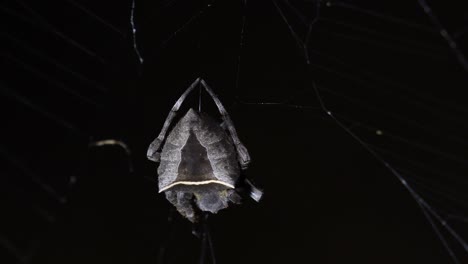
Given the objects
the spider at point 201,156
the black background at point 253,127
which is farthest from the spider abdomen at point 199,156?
the black background at point 253,127

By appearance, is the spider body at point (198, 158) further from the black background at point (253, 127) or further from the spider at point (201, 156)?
the black background at point (253, 127)

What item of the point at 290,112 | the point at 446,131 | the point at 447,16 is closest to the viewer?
the point at 447,16

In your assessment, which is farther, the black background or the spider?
the black background

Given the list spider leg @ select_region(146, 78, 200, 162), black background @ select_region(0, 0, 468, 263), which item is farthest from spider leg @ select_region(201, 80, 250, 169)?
black background @ select_region(0, 0, 468, 263)

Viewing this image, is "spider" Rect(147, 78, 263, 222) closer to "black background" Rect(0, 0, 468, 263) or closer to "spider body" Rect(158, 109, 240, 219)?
"spider body" Rect(158, 109, 240, 219)

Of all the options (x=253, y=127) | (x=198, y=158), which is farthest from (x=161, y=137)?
(x=253, y=127)

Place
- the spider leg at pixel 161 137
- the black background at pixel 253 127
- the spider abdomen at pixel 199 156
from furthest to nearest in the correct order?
the black background at pixel 253 127 < the spider leg at pixel 161 137 < the spider abdomen at pixel 199 156

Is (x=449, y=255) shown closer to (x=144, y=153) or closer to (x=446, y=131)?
(x=446, y=131)

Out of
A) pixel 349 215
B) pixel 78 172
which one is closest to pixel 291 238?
pixel 349 215
